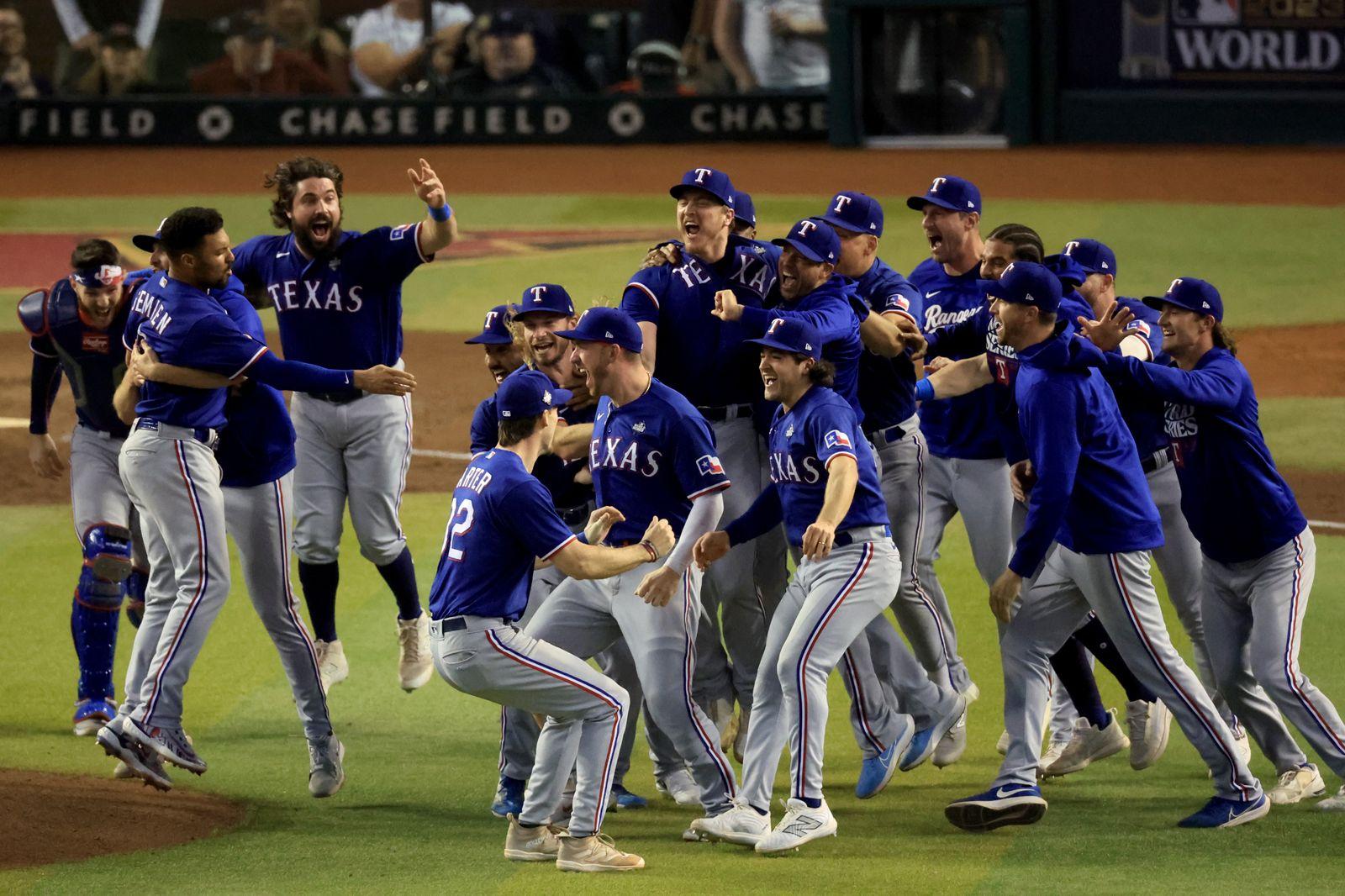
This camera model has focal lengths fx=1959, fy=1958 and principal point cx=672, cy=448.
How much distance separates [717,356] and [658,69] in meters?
15.8

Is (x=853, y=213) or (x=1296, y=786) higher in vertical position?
(x=853, y=213)

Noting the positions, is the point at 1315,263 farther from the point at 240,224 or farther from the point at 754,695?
the point at 754,695

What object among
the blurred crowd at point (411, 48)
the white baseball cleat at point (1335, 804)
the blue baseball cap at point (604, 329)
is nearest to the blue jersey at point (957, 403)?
the blue baseball cap at point (604, 329)

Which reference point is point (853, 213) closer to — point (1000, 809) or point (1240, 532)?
point (1240, 532)

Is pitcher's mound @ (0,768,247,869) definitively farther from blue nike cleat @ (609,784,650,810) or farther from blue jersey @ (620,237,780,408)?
blue jersey @ (620,237,780,408)

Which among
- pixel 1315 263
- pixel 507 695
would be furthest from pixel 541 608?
pixel 1315 263

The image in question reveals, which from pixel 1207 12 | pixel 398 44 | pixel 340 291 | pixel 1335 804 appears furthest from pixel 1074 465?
pixel 398 44

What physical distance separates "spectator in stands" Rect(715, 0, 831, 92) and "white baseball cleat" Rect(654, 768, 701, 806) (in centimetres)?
1554

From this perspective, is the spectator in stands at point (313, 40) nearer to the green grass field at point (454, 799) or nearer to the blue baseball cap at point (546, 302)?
the green grass field at point (454, 799)

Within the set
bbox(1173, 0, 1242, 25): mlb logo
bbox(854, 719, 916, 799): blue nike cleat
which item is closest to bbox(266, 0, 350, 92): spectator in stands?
bbox(1173, 0, 1242, 25): mlb logo

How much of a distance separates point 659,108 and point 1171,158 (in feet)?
18.9

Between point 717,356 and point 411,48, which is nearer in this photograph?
point 717,356

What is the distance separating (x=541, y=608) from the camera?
22.1 ft

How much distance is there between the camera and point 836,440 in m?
6.46
